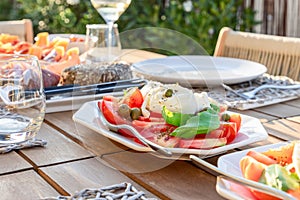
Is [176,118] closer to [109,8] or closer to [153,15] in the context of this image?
[109,8]

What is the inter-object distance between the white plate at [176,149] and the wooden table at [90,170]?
0.02 m

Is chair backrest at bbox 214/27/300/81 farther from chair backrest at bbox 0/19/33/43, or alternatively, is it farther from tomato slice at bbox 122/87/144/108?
tomato slice at bbox 122/87/144/108

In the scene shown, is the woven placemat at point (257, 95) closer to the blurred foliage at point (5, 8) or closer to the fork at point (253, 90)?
the fork at point (253, 90)

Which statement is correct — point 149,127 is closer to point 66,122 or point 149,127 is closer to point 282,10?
point 66,122

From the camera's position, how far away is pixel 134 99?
93 centimetres

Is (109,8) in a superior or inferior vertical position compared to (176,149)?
superior

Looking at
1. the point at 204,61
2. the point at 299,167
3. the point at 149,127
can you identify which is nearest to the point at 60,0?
the point at 204,61

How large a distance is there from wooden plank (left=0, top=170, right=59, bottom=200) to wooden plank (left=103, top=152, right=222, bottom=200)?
0.39 feet

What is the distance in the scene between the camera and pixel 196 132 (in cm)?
82

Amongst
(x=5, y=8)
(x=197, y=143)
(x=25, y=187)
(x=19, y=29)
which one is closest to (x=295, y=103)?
(x=197, y=143)

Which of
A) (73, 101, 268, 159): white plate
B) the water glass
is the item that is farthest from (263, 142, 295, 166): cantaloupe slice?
the water glass

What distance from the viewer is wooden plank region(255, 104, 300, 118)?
1150 millimetres

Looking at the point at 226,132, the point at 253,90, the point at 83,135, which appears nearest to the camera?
the point at 226,132

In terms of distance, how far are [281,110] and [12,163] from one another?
0.60 metres
